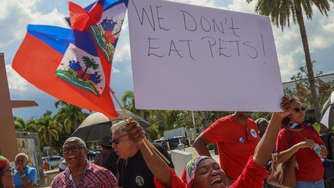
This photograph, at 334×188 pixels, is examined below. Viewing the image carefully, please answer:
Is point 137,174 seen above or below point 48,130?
below

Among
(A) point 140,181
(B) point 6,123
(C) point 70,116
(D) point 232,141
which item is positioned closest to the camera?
(A) point 140,181

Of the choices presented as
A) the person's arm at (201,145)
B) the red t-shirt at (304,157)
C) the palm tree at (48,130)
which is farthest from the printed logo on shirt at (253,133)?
the palm tree at (48,130)

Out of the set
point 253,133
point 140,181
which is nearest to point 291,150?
point 253,133

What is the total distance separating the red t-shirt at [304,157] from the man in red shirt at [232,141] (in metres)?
0.29

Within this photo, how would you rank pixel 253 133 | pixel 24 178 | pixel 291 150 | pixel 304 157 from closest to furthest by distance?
pixel 291 150
pixel 304 157
pixel 253 133
pixel 24 178

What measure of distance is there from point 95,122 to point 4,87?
9908mm

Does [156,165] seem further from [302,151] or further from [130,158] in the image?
[302,151]

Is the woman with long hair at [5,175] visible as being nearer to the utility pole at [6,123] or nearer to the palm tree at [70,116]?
the utility pole at [6,123]

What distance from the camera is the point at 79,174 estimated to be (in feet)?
9.67

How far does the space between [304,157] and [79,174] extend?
2000 millimetres

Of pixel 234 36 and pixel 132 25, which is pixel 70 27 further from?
pixel 234 36

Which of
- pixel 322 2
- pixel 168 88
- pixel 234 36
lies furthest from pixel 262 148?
pixel 322 2

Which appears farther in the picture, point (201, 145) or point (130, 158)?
point (201, 145)

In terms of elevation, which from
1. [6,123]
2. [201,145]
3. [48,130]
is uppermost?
[6,123]
